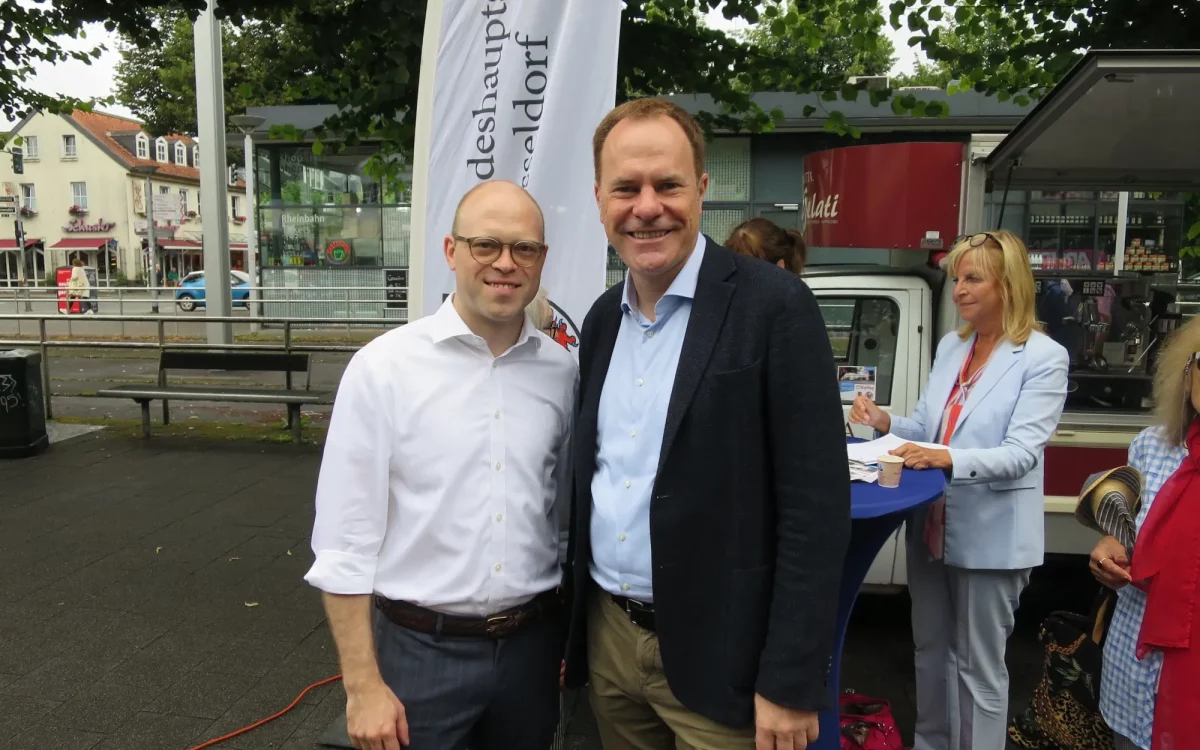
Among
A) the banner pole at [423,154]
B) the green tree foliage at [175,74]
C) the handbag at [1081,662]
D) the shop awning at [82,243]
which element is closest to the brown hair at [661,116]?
the banner pole at [423,154]

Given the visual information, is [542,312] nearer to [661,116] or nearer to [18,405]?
[661,116]

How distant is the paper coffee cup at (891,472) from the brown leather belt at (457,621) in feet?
3.26

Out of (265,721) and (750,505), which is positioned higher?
(750,505)

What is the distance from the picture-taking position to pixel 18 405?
7.48m

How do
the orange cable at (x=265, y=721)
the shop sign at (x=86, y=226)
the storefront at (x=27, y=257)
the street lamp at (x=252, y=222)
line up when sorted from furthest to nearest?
the shop sign at (x=86, y=226), the storefront at (x=27, y=257), the street lamp at (x=252, y=222), the orange cable at (x=265, y=721)

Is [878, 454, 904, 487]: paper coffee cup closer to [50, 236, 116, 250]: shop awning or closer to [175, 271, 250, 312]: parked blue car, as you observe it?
[175, 271, 250, 312]: parked blue car

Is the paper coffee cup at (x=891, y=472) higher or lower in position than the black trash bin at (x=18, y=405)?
higher

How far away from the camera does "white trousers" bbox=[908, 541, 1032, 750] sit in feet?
8.75

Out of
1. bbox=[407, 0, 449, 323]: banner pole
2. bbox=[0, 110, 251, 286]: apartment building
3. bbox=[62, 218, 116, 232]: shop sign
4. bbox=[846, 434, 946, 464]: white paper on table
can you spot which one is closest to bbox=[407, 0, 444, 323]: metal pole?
bbox=[407, 0, 449, 323]: banner pole

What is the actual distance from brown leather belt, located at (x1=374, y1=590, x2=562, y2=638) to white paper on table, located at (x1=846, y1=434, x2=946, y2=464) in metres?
1.07

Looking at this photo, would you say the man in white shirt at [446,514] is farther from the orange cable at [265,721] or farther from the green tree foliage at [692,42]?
the green tree foliage at [692,42]

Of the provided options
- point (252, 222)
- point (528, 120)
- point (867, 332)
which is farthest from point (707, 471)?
point (252, 222)

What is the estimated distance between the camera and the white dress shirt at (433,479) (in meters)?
1.75

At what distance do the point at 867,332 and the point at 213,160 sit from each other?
344 inches
